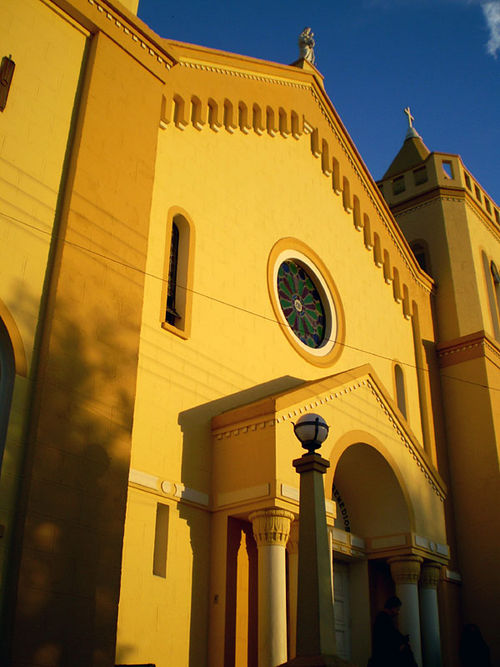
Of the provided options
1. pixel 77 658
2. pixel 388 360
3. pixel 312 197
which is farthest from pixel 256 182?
pixel 77 658

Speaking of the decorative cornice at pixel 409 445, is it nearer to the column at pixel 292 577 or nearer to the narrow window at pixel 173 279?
the column at pixel 292 577

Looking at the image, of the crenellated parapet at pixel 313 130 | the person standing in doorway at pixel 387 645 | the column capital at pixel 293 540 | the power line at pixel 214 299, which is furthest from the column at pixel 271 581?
the crenellated parapet at pixel 313 130

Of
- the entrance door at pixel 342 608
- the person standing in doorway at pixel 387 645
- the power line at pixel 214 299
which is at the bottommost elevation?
the person standing in doorway at pixel 387 645

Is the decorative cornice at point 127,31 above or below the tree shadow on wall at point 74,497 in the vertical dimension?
above

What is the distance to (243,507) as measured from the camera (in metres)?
10.5

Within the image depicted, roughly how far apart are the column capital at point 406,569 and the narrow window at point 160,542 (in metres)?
4.83

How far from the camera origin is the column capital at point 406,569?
12844mm

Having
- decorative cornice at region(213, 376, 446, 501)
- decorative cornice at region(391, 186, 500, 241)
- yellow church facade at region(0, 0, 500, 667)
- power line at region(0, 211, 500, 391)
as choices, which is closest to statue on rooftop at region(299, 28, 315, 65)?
yellow church facade at region(0, 0, 500, 667)

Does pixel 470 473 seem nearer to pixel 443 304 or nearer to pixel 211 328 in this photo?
pixel 443 304

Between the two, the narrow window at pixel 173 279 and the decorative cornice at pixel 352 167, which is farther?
the decorative cornice at pixel 352 167

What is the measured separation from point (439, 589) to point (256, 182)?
29.4ft

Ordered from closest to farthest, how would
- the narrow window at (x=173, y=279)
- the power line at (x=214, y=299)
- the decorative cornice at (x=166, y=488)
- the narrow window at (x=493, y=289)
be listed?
the power line at (x=214, y=299) → the decorative cornice at (x=166, y=488) → the narrow window at (x=173, y=279) → the narrow window at (x=493, y=289)

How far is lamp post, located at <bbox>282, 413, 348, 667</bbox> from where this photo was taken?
6367mm

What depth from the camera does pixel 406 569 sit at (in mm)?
12852
